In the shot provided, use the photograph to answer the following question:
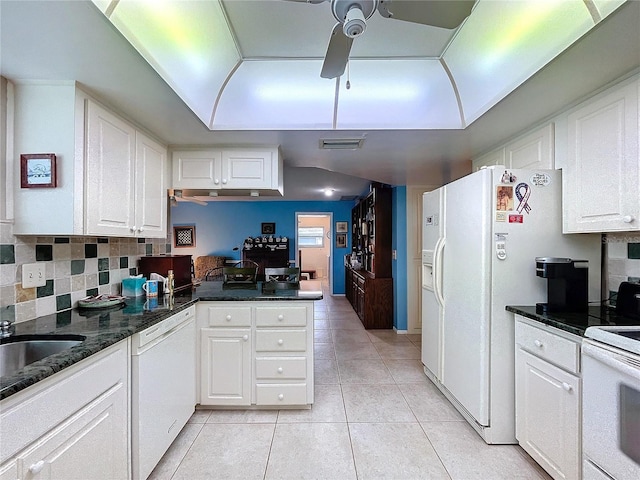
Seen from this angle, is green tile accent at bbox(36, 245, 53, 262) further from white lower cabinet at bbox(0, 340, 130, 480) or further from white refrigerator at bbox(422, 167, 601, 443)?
white refrigerator at bbox(422, 167, 601, 443)

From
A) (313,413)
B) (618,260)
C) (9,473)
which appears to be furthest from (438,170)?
(9,473)

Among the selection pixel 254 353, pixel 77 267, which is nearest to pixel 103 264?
pixel 77 267

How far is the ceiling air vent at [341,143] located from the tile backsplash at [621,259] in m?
1.82

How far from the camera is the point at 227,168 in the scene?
8.48ft

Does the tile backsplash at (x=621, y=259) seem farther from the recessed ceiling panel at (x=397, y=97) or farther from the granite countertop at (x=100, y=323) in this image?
the granite countertop at (x=100, y=323)

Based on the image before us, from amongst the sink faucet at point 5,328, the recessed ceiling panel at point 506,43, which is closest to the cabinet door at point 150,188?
the sink faucet at point 5,328

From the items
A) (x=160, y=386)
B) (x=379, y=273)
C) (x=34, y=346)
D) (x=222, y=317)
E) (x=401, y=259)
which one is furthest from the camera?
(x=379, y=273)

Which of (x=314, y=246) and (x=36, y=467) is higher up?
(x=314, y=246)

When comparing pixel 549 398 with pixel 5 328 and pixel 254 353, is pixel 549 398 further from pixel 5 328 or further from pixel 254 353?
pixel 5 328

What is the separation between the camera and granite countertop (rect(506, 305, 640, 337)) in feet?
4.88

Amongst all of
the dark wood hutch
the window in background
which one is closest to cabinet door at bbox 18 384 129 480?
the dark wood hutch

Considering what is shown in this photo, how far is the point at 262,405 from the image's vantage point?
229 cm

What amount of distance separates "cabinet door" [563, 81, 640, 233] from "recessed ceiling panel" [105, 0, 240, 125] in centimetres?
213

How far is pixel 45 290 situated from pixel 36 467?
104 cm
